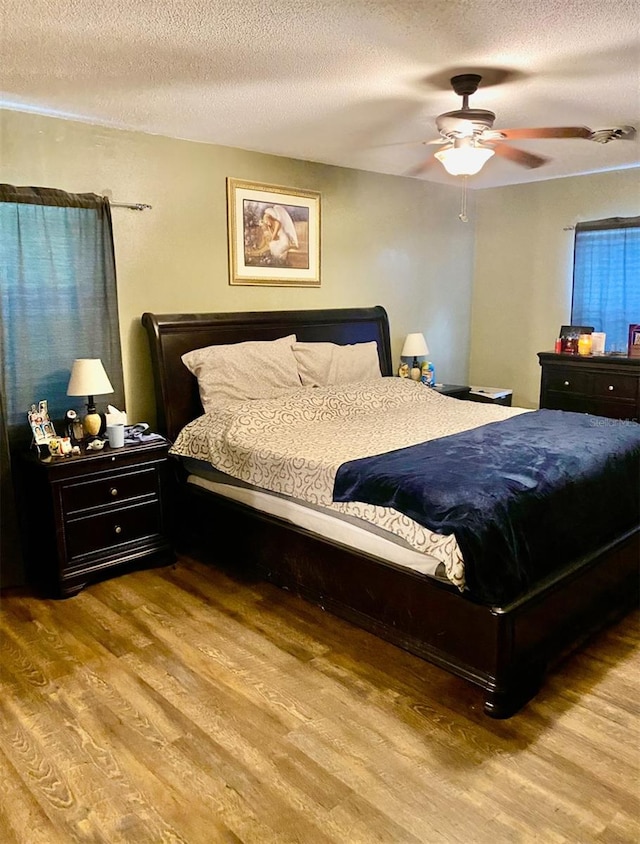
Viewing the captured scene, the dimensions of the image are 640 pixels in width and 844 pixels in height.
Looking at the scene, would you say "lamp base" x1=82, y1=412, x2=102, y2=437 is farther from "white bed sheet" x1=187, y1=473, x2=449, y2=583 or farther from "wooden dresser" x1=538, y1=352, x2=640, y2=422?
"wooden dresser" x1=538, y1=352, x2=640, y2=422

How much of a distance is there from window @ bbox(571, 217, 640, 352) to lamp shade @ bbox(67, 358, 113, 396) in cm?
394

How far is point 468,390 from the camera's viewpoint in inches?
204

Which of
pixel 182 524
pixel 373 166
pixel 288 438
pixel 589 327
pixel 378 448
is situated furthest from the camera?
pixel 589 327

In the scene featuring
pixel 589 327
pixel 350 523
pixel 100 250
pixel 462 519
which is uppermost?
pixel 100 250

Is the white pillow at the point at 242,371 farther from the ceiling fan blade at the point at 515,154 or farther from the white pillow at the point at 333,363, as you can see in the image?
→ the ceiling fan blade at the point at 515,154

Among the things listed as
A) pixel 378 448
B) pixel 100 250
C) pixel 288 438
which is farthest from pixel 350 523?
pixel 100 250

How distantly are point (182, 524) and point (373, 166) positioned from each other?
2.98 metres

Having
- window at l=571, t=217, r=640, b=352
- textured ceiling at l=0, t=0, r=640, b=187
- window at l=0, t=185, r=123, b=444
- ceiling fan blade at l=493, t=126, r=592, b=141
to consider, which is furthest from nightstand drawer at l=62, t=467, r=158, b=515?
window at l=571, t=217, r=640, b=352

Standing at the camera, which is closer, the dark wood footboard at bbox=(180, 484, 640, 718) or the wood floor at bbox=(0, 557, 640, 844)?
the wood floor at bbox=(0, 557, 640, 844)

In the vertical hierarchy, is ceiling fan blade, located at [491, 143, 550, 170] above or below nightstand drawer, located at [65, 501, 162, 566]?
above

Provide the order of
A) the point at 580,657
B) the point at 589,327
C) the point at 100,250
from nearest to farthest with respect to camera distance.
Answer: the point at 580,657 → the point at 100,250 → the point at 589,327

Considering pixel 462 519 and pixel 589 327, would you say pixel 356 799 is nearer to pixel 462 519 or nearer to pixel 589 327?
pixel 462 519

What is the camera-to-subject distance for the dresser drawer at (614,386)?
471 cm

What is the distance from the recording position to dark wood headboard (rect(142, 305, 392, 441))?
3.74 m
